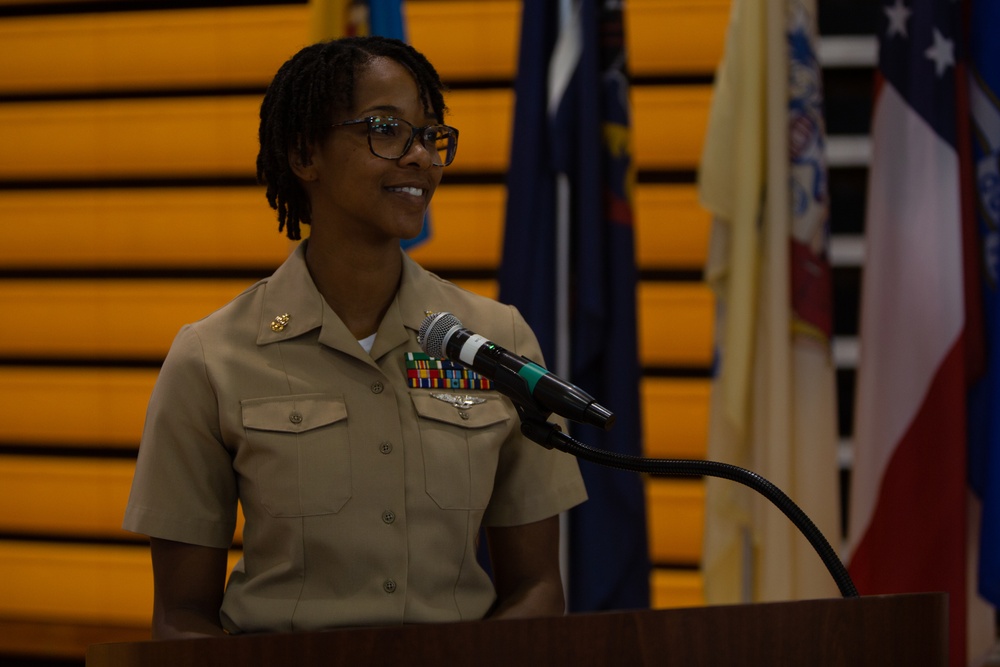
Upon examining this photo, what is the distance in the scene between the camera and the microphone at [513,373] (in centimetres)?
116

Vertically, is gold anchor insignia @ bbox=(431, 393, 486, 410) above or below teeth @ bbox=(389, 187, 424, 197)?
below

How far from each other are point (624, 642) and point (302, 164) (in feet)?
3.04

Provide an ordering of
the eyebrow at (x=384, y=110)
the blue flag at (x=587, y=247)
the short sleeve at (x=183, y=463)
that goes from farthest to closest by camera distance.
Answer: the blue flag at (x=587, y=247)
the eyebrow at (x=384, y=110)
the short sleeve at (x=183, y=463)

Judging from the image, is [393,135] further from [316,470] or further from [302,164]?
[316,470]

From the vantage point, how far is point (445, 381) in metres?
1.59

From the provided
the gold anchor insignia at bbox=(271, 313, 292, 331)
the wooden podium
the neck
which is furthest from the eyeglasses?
the wooden podium

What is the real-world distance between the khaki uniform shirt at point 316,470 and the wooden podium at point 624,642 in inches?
16.8

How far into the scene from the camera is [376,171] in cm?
152

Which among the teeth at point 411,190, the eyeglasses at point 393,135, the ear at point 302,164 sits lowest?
the teeth at point 411,190

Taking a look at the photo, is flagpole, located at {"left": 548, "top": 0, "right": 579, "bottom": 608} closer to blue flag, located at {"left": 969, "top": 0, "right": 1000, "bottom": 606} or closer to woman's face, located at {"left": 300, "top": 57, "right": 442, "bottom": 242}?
blue flag, located at {"left": 969, "top": 0, "right": 1000, "bottom": 606}

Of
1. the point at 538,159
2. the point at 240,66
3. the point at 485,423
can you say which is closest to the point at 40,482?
the point at 240,66

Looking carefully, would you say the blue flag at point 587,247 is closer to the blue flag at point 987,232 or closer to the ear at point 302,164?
the blue flag at point 987,232

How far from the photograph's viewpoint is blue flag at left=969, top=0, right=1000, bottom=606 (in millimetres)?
2793

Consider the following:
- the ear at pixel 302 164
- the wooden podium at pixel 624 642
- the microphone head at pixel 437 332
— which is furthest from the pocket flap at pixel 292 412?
the wooden podium at pixel 624 642
